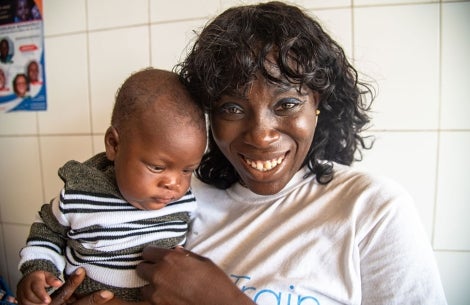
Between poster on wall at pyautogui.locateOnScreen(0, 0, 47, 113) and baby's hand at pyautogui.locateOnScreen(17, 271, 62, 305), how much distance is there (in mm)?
896

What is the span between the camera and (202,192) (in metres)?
0.79

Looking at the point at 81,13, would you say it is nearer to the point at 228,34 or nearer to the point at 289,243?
the point at 228,34

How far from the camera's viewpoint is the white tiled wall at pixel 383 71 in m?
0.87

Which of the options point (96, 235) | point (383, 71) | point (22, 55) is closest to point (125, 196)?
point (96, 235)

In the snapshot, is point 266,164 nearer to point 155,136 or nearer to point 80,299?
point 155,136

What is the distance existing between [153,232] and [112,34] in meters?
0.87

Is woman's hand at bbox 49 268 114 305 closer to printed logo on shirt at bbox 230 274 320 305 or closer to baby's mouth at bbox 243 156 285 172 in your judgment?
printed logo on shirt at bbox 230 274 320 305

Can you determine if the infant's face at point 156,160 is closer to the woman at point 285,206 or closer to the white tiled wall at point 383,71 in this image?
the woman at point 285,206

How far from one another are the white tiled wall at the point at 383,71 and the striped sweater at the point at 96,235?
56 centimetres

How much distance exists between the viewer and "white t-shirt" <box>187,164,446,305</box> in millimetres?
494

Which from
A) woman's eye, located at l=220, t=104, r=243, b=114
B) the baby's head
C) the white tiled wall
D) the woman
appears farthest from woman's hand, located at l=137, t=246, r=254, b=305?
the white tiled wall

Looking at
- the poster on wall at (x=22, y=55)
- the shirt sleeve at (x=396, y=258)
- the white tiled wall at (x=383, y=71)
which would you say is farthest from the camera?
the poster on wall at (x=22, y=55)

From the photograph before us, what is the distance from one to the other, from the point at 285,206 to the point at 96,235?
46 cm

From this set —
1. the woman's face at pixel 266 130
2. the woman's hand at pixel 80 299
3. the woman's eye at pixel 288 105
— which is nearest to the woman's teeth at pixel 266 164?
the woman's face at pixel 266 130
